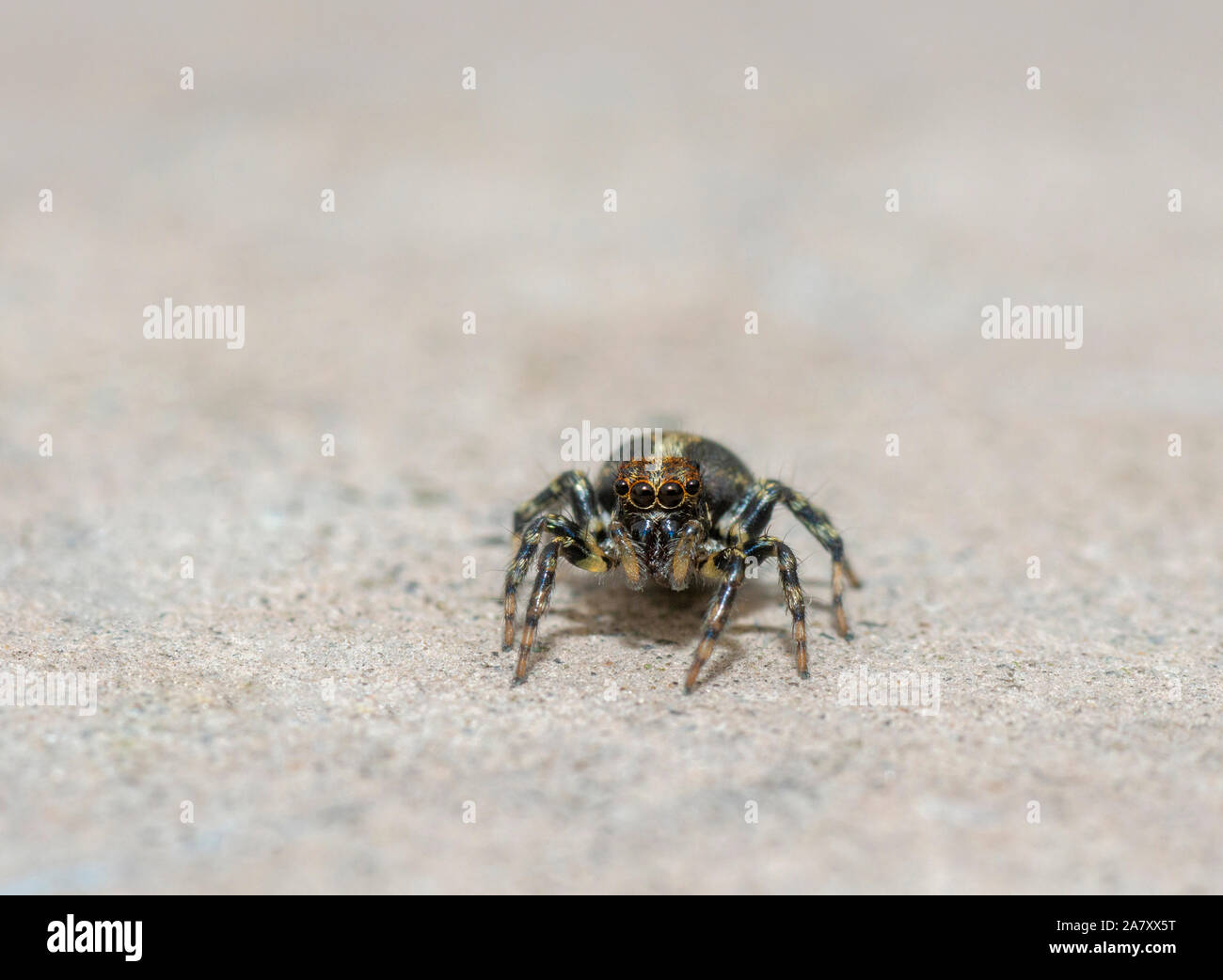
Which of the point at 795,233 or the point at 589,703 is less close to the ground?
the point at 795,233

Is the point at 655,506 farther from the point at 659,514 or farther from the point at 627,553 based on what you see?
the point at 627,553

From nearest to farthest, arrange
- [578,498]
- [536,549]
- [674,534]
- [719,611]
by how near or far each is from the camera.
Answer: [719,611]
[674,534]
[536,549]
[578,498]

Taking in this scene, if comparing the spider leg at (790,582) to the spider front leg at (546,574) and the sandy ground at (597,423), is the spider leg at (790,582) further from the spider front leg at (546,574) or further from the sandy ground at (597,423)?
the spider front leg at (546,574)

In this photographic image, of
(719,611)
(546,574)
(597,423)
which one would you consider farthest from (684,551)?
(597,423)

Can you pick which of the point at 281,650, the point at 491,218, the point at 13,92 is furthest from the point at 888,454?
the point at 13,92

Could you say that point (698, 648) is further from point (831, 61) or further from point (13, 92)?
point (13, 92)

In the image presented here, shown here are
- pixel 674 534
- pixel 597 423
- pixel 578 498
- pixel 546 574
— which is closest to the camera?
pixel 546 574
